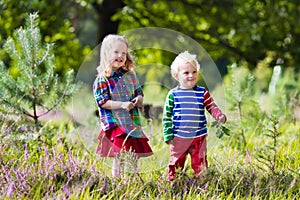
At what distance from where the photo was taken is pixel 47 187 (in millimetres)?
2705

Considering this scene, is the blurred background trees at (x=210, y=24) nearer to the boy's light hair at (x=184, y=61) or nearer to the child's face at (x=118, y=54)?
the child's face at (x=118, y=54)

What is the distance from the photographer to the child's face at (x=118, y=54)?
299 cm

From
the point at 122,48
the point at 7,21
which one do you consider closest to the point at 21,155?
the point at 122,48

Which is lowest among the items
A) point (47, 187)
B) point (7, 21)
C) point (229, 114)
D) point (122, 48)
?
point (47, 187)

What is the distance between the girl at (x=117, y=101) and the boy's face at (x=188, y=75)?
0.27m

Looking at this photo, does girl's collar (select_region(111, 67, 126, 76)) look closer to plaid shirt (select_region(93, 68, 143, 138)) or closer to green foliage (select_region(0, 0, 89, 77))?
plaid shirt (select_region(93, 68, 143, 138))

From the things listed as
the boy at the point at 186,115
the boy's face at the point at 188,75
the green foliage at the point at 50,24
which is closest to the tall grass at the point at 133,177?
the boy at the point at 186,115

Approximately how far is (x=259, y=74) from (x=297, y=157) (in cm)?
419

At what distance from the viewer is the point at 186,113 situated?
115 inches

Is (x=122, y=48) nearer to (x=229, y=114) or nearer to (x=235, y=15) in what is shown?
(x=229, y=114)

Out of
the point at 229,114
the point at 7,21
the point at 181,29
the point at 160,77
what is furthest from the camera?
the point at 181,29

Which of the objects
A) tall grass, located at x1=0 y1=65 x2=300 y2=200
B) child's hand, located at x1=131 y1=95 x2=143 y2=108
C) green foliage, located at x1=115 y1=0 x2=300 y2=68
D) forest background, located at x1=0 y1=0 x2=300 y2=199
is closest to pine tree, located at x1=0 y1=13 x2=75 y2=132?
forest background, located at x1=0 y1=0 x2=300 y2=199

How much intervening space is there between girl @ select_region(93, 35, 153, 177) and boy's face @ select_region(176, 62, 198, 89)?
273 millimetres

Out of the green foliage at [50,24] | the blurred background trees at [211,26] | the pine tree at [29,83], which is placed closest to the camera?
the pine tree at [29,83]
